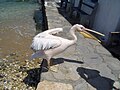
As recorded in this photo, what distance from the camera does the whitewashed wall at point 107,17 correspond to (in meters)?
8.40

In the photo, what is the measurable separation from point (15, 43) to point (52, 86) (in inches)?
171

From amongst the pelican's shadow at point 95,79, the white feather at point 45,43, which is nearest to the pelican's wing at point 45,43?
the white feather at point 45,43

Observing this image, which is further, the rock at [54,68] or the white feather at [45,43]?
the rock at [54,68]

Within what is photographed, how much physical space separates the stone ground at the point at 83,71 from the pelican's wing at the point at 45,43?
2.32ft

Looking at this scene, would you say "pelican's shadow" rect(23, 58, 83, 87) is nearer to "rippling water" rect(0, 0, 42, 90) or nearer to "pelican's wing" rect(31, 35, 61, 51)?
"rippling water" rect(0, 0, 42, 90)

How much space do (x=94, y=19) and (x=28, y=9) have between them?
5649mm

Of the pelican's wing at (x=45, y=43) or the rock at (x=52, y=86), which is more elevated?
the pelican's wing at (x=45, y=43)

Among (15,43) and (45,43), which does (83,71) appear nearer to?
(45,43)

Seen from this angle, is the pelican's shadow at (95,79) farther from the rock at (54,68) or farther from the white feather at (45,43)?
the white feather at (45,43)

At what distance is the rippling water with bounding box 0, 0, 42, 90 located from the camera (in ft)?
19.6

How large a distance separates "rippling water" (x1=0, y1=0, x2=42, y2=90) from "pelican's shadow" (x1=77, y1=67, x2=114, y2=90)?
1.43 meters

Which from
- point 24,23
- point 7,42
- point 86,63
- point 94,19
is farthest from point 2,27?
point 86,63

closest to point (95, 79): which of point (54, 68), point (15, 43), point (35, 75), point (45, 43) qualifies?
point (54, 68)

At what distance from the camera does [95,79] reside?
534 cm
